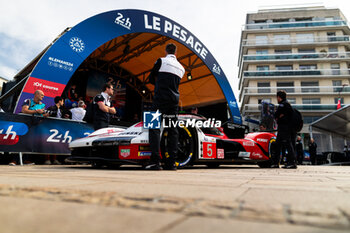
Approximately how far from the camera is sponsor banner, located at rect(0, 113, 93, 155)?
195 inches

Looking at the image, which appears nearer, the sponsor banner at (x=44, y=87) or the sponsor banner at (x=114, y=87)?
the sponsor banner at (x=44, y=87)

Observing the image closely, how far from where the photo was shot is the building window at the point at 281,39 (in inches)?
1592

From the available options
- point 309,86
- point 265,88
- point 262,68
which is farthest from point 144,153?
point 309,86

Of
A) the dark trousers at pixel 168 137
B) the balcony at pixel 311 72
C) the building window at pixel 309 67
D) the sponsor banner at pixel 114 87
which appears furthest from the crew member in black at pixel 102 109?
the building window at pixel 309 67

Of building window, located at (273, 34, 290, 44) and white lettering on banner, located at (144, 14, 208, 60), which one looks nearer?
white lettering on banner, located at (144, 14, 208, 60)

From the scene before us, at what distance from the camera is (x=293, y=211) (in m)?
0.68

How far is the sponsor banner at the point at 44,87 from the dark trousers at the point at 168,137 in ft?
13.9

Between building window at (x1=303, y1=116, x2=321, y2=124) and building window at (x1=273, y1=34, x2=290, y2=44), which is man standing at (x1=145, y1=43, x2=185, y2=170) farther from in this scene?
building window at (x1=273, y1=34, x2=290, y2=44)

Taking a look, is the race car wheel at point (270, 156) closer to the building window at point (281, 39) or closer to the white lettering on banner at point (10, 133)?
the white lettering on banner at point (10, 133)

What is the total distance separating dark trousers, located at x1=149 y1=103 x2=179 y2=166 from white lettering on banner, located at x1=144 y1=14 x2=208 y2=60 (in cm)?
656

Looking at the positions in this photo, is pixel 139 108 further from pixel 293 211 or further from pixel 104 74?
pixel 293 211

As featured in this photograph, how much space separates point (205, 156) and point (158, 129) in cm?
116

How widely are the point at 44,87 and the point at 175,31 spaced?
576cm

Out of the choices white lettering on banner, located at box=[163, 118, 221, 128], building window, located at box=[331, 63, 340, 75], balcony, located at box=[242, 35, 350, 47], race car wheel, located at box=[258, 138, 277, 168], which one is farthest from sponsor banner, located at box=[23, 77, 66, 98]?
building window, located at box=[331, 63, 340, 75]
